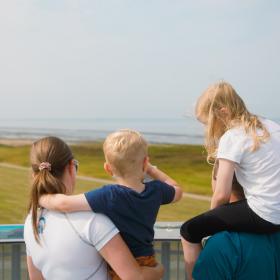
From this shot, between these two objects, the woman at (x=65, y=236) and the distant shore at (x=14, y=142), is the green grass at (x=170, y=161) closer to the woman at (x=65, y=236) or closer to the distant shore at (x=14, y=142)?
the distant shore at (x=14, y=142)

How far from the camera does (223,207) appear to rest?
1.15 metres

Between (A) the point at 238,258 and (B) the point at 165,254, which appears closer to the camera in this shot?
(A) the point at 238,258

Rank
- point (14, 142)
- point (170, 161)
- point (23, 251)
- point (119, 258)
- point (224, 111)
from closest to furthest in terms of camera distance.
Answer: point (119, 258), point (224, 111), point (23, 251), point (170, 161), point (14, 142)

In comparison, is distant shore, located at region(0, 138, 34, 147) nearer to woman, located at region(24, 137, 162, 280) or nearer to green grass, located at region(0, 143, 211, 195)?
green grass, located at region(0, 143, 211, 195)

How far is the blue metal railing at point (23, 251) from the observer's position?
1.42m

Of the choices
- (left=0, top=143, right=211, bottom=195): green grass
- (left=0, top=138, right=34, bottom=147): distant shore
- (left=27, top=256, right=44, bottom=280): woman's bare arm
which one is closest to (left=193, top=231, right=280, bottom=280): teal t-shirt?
(left=27, top=256, right=44, bottom=280): woman's bare arm

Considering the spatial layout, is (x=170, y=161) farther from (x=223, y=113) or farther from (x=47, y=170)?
(x=47, y=170)

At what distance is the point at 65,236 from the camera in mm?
907

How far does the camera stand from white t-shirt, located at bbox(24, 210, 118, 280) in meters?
0.89

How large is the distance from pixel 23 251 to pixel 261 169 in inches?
34.1

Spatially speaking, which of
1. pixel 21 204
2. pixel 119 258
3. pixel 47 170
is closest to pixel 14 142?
pixel 21 204

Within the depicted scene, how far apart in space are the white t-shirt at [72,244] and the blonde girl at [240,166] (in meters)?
0.35

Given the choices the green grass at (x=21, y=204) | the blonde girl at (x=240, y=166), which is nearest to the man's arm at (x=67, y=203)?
the blonde girl at (x=240, y=166)

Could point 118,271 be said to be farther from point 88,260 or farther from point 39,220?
point 39,220
